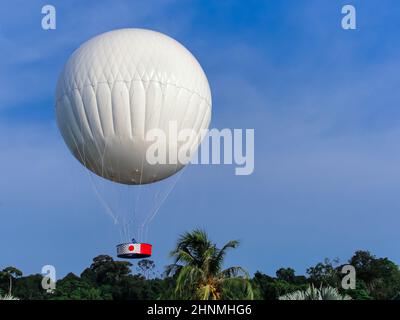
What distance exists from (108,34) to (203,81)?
16.4 ft

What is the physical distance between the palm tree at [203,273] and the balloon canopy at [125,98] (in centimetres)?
1215

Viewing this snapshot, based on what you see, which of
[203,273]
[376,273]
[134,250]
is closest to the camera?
[203,273]

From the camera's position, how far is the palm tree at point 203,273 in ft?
78.0

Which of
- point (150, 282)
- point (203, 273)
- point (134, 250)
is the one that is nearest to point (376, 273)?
point (150, 282)

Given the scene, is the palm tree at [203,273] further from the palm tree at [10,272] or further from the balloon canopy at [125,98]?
the palm tree at [10,272]

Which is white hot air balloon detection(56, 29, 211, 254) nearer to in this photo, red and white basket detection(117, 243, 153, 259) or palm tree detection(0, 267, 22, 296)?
red and white basket detection(117, 243, 153, 259)

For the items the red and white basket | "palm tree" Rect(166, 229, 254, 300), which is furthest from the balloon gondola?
"palm tree" Rect(166, 229, 254, 300)

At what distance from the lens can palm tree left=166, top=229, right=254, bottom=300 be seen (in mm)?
Result: 23781

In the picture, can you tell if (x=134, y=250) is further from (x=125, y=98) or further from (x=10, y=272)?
(x=10, y=272)

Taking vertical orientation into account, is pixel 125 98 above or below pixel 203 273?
above

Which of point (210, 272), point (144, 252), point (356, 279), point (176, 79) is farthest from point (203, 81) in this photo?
point (356, 279)

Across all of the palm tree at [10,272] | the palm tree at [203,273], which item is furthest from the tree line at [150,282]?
the palm tree at [203,273]

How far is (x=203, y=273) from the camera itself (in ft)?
79.4
